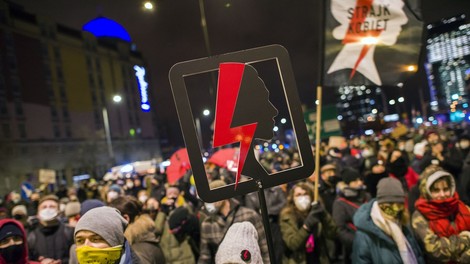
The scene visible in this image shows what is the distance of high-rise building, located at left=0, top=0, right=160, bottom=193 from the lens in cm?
4572

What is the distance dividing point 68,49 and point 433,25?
348 feet

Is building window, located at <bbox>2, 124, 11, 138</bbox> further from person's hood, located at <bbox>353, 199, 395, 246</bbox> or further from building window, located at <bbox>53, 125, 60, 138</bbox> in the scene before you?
person's hood, located at <bbox>353, 199, 395, 246</bbox>

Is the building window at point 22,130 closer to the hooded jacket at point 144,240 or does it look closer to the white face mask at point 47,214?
the white face mask at point 47,214

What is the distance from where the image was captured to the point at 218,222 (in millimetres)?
4535

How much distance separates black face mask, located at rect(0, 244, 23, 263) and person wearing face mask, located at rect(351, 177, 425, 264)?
3.31m

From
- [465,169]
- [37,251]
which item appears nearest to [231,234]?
[37,251]

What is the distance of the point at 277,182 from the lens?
2.17 m

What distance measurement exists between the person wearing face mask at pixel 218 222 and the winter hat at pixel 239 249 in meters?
1.50

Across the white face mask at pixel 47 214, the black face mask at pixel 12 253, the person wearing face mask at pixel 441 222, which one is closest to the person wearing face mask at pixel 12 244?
the black face mask at pixel 12 253

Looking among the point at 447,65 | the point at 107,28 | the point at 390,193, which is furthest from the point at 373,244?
the point at 447,65

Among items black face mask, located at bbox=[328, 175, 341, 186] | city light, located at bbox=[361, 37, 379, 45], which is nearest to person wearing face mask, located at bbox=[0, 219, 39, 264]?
city light, located at bbox=[361, 37, 379, 45]

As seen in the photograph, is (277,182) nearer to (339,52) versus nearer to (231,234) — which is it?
(231,234)

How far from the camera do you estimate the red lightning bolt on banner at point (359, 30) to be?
455cm

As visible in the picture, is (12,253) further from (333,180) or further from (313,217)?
(333,180)
